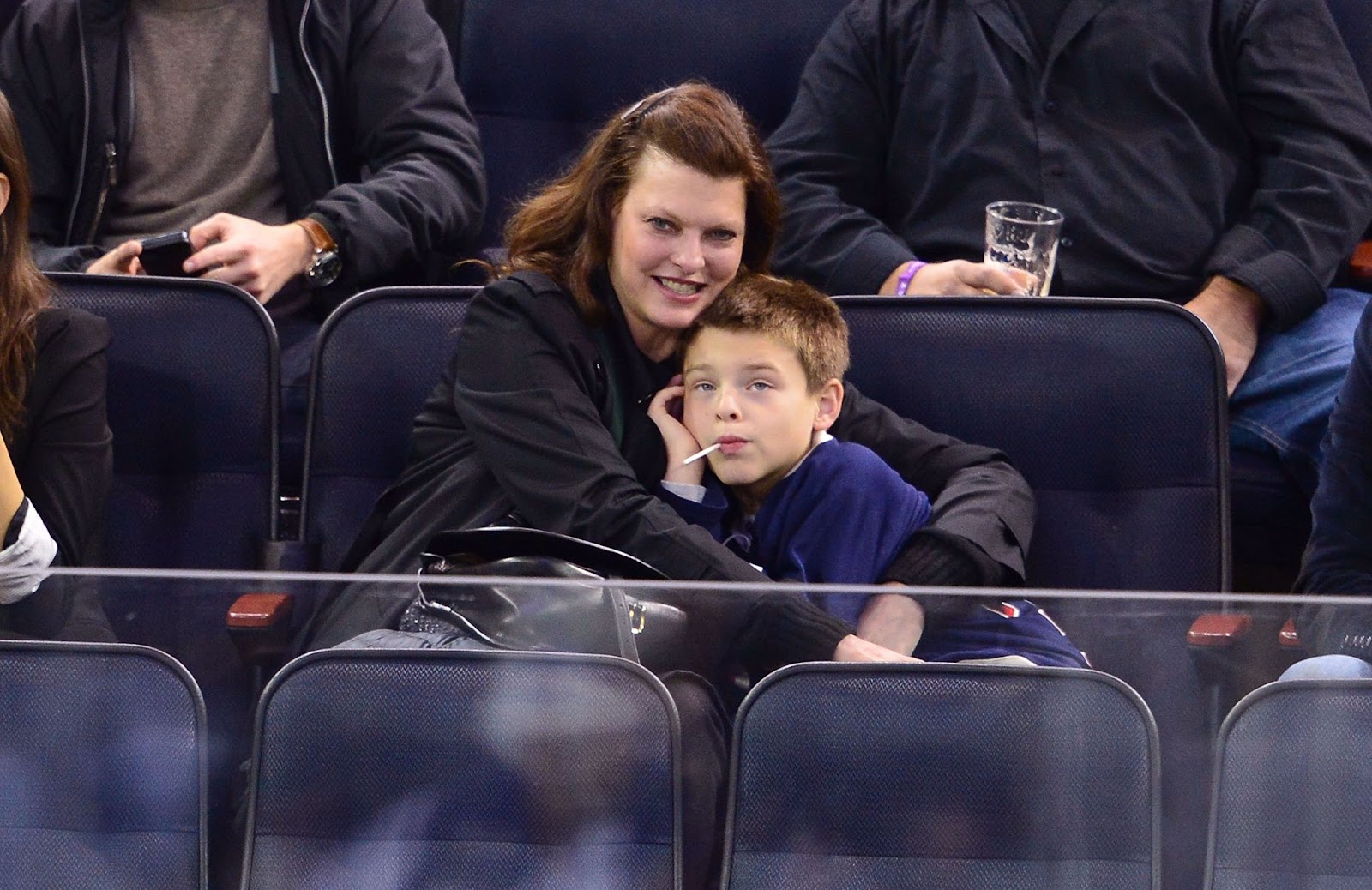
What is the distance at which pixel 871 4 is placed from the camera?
8.18 ft

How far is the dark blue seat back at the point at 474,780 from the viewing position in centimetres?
103

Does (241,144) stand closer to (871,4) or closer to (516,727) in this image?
(871,4)

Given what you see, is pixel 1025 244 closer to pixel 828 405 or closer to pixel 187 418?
pixel 828 405

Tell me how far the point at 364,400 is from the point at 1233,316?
3.81 ft

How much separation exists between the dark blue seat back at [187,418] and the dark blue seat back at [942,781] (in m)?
1.00

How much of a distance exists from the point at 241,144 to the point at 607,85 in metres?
0.57

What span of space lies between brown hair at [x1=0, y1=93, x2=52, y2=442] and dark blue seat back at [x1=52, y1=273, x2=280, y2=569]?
0.42ft

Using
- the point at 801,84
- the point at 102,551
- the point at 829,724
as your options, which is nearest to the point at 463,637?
the point at 829,724

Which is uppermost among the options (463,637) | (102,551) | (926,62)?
(926,62)

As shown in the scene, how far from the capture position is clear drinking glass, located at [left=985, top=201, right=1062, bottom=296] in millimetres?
2199

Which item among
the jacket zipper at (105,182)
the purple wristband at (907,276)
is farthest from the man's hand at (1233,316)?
the jacket zipper at (105,182)

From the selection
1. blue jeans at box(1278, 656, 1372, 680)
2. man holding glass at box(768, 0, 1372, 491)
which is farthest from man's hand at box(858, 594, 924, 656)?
man holding glass at box(768, 0, 1372, 491)

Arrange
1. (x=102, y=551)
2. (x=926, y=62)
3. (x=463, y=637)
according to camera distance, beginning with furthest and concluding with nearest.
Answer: (x=926, y=62), (x=102, y=551), (x=463, y=637)

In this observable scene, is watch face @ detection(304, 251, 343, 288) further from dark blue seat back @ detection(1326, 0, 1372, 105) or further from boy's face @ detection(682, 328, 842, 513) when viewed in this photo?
dark blue seat back @ detection(1326, 0, 1372, 105)
